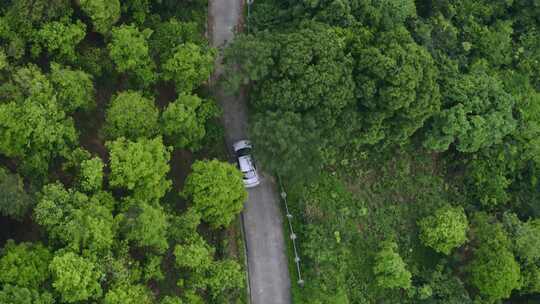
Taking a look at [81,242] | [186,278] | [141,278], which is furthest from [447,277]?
→ [81,242]

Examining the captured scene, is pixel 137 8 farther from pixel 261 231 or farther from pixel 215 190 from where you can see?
pixel 261 231

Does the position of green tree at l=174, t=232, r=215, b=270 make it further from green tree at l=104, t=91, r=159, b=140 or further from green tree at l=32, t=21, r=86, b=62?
green tree at l=32, t=21, r=86, b=62

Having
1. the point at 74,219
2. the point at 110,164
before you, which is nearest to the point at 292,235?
the point at 110,164

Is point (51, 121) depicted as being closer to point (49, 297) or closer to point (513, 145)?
point (49, 297)

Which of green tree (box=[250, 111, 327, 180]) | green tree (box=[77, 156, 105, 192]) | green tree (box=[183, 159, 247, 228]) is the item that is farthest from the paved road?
green tree (box=[77, 156, 105, 192])

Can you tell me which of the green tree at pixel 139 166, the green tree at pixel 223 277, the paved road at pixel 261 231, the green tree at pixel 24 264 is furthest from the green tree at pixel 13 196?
the paved road at pixel 261 231

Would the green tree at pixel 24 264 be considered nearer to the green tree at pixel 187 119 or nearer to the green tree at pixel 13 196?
the green tree at pixel 13 196
